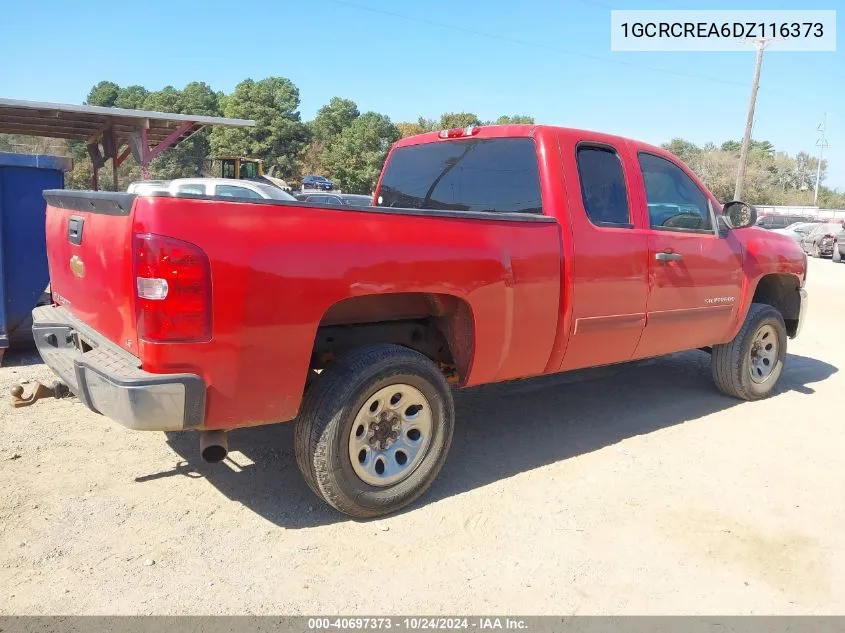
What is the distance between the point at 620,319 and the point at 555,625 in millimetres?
2185

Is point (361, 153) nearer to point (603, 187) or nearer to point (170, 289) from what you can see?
point (603, 187)

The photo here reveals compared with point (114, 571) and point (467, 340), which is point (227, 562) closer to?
point (114, 571)

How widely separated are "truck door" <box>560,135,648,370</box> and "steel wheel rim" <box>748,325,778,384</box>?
1.93 meters

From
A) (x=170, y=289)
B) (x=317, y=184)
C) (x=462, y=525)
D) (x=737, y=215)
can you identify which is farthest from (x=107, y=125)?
(x=317, y=184)

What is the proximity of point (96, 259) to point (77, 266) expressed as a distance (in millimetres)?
409

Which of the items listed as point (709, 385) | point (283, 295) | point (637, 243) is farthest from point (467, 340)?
point (709, 385)

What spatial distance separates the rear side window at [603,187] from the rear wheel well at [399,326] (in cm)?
118

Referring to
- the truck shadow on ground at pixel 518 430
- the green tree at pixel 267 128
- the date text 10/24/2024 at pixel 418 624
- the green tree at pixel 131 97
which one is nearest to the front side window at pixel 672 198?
the truck shadow on ground at pixel 518 430

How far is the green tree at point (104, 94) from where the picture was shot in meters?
79.8

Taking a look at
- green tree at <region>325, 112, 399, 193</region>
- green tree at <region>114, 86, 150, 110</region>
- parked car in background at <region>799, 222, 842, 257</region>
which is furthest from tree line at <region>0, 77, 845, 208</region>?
parked car in background at <region>799, 222, 842, 257</region>

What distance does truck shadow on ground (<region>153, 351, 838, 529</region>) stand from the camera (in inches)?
146

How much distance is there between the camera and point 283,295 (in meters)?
2.83

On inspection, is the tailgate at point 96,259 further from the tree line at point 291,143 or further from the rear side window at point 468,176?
the tree line at point 291,143

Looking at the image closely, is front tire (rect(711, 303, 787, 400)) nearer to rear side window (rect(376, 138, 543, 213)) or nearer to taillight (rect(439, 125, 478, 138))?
rear side window (rect(376, 138, 543, 213))
